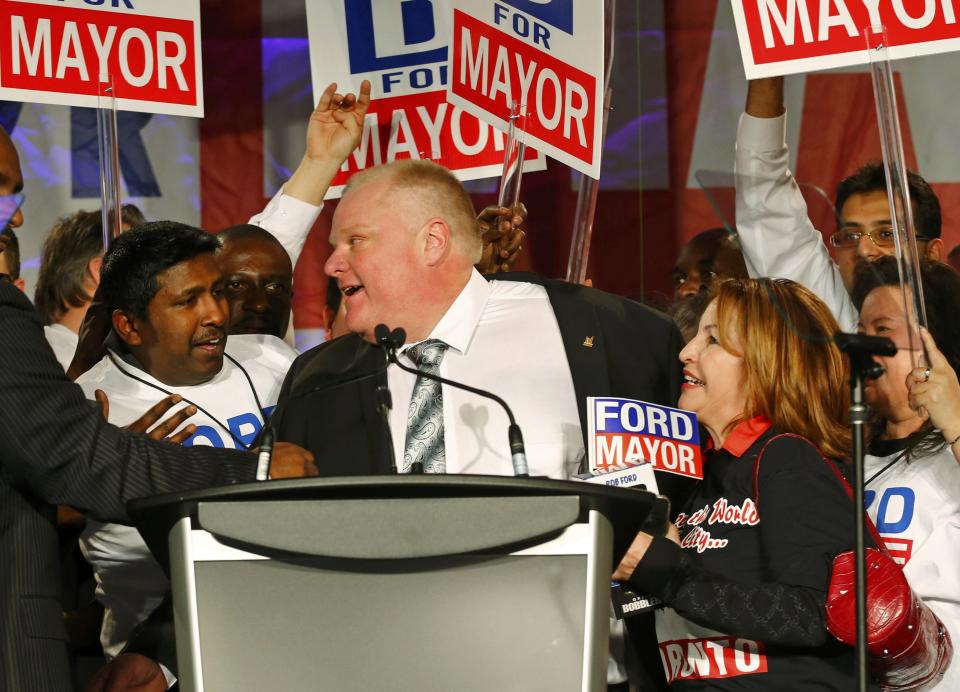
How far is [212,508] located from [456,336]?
1.48m

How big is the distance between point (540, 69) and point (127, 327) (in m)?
1.35

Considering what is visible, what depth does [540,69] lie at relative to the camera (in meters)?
3.55

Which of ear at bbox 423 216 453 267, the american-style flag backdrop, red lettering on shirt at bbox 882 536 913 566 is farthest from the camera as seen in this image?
the american-style flag backdrop

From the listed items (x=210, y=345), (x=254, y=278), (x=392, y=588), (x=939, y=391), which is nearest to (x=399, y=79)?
(x=254, y=278)

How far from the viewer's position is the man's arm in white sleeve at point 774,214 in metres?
2.73

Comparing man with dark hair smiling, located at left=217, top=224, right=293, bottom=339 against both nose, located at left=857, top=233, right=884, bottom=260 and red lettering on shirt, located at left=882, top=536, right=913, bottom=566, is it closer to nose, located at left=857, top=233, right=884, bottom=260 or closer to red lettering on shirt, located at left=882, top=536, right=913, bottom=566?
nose, located at left=857, top=233, right=884, bottom=260

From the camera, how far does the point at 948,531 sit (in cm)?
262

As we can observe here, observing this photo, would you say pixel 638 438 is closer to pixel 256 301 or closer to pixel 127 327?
pixel 127 327

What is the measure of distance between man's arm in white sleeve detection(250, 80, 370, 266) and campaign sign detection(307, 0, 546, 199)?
0.25 m

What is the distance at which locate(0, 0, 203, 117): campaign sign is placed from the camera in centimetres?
372

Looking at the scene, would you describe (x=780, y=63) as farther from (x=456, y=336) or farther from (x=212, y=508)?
(x=212, y=508)

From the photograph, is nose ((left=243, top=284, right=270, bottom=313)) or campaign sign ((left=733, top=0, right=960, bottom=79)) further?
nose ((left=243, top=284, right=270, bottom=313))

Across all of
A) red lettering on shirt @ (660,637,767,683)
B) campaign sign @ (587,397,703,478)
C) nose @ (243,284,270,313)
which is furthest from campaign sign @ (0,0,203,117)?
red lettering on shirt @ (660,637,767,683)

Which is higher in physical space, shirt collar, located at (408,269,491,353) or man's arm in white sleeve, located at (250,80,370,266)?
man's arm in white sleeve, located at (250,80,370,266)
